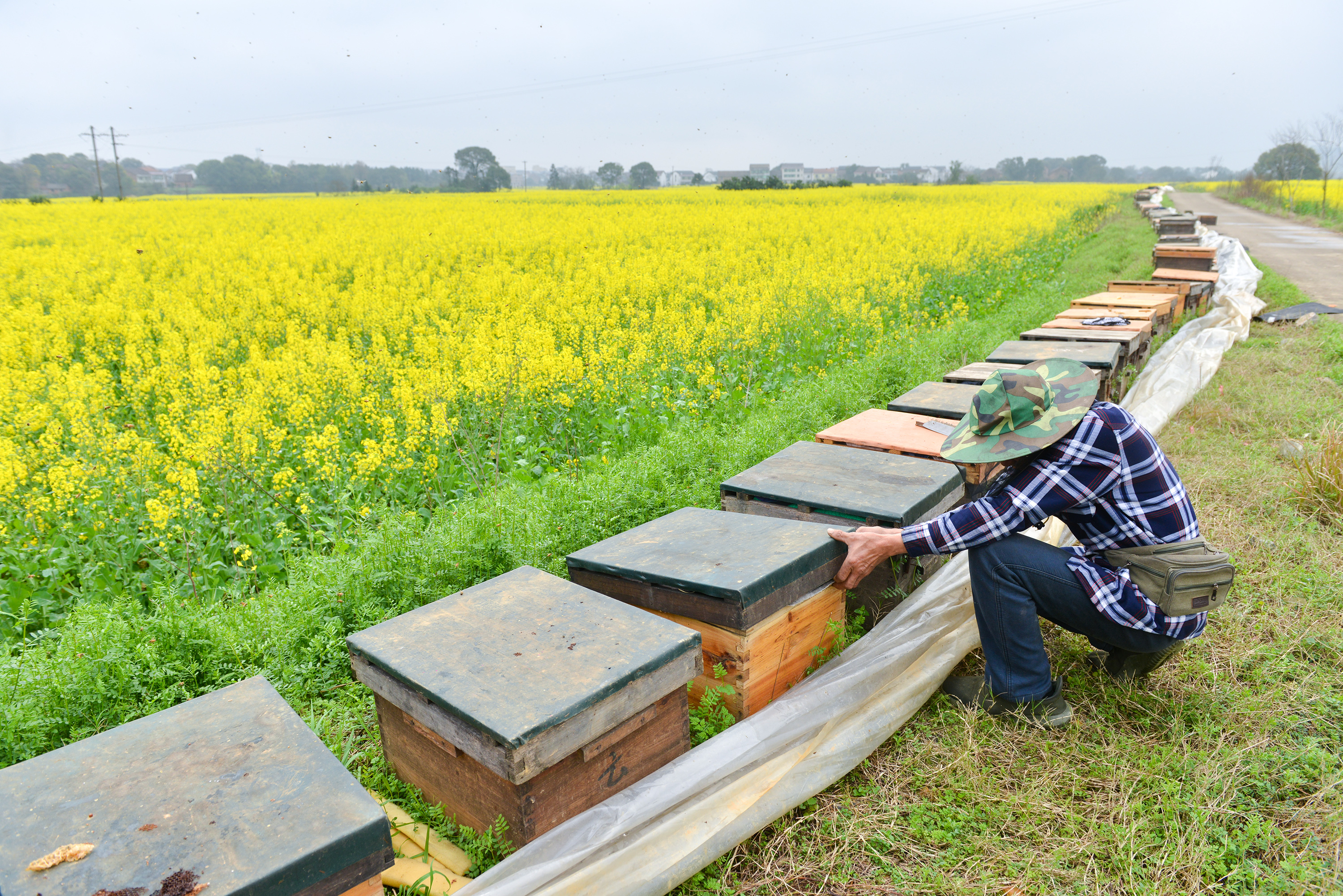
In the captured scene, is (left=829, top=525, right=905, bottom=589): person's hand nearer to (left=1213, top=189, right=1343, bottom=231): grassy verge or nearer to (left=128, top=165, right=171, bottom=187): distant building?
(left=1213, top=189, right=1343, bottom=231): grassy verge

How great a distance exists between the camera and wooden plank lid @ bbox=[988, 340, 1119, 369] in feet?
17.6

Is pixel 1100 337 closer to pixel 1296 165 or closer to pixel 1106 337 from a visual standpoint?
pixel 1106 337

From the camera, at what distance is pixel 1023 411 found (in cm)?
264

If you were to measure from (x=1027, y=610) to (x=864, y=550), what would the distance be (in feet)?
1.96

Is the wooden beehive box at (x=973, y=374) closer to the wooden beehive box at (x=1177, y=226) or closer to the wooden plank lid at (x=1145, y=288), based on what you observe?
the wooden plank lid at (x=1145, y=288)

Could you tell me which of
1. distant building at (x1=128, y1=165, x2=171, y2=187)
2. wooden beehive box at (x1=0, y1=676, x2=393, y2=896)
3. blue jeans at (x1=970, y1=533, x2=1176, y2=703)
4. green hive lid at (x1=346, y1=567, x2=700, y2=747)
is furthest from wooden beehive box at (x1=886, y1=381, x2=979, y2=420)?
distant building at (x1=128, y1=165, x2=171, y2=187)

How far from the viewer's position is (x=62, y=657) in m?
2.83

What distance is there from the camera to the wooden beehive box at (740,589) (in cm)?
268

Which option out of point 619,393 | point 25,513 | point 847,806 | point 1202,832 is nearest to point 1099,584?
point 1202,832

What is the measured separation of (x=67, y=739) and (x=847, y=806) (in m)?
2.65

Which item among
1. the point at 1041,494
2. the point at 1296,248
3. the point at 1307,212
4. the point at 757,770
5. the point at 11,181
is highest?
the point at 11,181

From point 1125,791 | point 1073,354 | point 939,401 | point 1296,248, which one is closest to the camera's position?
point 1125,791

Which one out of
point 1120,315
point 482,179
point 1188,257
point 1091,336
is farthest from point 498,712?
point 482,179

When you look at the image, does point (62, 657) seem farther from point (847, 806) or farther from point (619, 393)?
point (619, 393)
